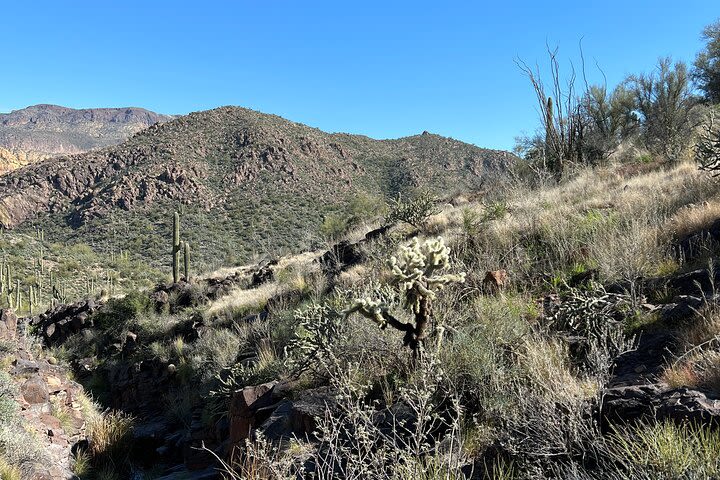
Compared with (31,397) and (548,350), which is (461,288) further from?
(31,397)

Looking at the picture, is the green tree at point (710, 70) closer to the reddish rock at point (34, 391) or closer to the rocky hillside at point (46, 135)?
the reddish rock at point (34, 391)

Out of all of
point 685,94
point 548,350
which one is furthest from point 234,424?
point 685,94

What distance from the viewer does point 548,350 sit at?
3650 millimetres

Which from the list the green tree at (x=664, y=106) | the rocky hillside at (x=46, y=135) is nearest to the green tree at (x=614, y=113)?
the green tree at (x=664, y=106)

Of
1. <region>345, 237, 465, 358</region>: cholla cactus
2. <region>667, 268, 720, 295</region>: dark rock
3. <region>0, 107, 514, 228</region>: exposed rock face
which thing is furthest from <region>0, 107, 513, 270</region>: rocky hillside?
<region>667, 268, 720, 295</region>: dark rock

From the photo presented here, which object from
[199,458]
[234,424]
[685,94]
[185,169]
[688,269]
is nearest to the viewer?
[688,269]

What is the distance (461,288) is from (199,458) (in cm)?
409

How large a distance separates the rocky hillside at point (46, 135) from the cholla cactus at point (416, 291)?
106644 millimetres

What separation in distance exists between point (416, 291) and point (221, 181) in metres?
46.6

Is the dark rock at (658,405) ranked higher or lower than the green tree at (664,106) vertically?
lower

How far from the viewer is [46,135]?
134m

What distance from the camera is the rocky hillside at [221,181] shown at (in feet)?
135

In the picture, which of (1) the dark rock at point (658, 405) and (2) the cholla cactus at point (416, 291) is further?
(2) the cholla cactus at point (416, 291)

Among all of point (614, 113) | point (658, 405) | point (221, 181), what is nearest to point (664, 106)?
point (614, 113)
